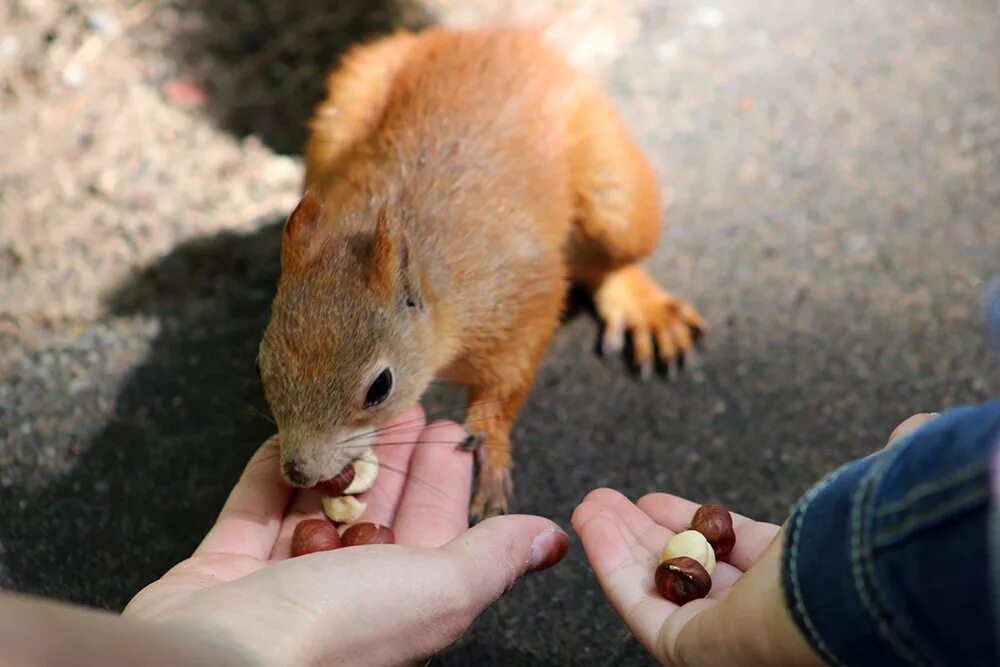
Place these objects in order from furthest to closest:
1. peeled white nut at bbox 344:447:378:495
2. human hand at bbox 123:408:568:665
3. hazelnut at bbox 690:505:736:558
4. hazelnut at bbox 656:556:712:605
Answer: peeled white nut at bbox 344:447:378:495 → hazelnut at bbox 690:505:736:558 → hazelnut at bbox 656:556:712:605 → human hand at bbox 123:408:568:665

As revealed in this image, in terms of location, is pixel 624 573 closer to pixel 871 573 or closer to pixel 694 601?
pixel 694 601

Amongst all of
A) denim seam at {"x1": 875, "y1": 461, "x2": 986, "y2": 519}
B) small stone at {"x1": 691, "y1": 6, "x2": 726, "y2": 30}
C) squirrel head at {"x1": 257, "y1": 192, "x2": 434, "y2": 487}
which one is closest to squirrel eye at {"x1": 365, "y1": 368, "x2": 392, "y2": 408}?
squirrel head at {"x1": 257, "y1": 192, "x2": 434, "y2": 487}

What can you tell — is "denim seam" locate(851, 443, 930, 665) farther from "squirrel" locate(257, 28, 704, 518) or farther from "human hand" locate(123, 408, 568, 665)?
"squirrel" locate(257, 28, 704, 518)

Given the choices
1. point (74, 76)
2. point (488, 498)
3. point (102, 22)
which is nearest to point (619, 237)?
point (488, 498)

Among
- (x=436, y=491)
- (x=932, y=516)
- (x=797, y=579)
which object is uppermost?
(x=932, y=516)

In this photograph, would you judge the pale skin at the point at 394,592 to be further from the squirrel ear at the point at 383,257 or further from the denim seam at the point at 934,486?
the squirrel ear at the point at 383,257

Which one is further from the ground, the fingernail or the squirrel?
the squirrel
